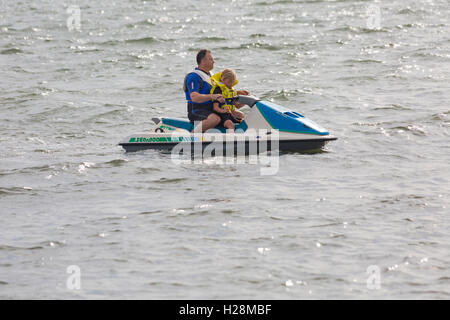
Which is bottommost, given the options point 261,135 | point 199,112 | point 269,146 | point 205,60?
point 269,146

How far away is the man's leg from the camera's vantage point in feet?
38.1

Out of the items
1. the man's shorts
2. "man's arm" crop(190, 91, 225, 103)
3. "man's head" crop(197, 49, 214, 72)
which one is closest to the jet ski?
the man's shorts

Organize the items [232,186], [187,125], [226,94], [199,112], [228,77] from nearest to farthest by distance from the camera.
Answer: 1. [232,186]
2. [228,77]
3. [226,94]
4. [199,112]
5. [187,125]

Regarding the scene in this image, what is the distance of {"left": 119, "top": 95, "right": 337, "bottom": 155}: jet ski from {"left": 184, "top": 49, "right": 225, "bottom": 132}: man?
0.52ft

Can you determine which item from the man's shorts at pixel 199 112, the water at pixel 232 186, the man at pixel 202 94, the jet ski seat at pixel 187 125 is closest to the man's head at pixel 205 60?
the man at pixel 202 94

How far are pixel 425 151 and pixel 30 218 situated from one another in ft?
20.5

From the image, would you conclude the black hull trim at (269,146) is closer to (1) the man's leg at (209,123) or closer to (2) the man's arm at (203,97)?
(1) the man's leg at (209,123)

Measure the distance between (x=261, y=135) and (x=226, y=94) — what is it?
0.80m

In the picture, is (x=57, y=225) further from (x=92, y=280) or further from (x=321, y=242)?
(x=321, y=242)

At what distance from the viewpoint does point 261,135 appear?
11.5 m

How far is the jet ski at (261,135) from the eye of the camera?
447 inches

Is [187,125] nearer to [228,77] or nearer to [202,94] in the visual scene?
[202,94]

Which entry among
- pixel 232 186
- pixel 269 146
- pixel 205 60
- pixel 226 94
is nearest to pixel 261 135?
pixel 269 146

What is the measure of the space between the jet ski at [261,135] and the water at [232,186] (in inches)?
12.6
